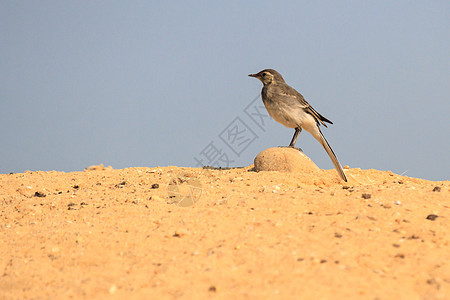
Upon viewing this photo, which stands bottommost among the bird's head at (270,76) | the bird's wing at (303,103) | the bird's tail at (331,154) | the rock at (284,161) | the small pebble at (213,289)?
the small pebble at (213,289)

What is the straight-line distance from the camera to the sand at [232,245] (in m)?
3.53

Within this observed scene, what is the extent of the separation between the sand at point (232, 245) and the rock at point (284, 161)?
2.14 meters

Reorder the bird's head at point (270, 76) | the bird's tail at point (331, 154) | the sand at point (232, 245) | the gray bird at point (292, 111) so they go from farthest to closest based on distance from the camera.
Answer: the bird's head at point (270, 76)
the gray bird at point (292, 111)
the bird's tail at point (331, 154)
the sand at point (232, 245)

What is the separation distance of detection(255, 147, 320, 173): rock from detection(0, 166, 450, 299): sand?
84.1 inches

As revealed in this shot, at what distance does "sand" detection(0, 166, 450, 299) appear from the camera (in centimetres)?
353

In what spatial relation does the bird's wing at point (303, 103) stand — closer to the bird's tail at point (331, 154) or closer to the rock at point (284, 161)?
the bird's tail at point (331, 154)

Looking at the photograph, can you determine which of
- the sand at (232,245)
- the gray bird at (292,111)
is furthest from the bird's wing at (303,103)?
the sand at (232,245)

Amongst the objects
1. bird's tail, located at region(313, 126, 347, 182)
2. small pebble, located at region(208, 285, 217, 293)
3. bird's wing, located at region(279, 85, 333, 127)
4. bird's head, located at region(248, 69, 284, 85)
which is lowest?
small pebble, located at region(208, 285, 217, 293)

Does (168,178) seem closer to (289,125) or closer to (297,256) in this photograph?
(289,125)

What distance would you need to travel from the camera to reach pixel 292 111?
9.82 meters

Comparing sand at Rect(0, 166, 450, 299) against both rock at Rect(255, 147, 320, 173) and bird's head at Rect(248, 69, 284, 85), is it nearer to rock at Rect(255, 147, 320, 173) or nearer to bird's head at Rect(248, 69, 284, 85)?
rock at Rect(255, 147, 320, 173)

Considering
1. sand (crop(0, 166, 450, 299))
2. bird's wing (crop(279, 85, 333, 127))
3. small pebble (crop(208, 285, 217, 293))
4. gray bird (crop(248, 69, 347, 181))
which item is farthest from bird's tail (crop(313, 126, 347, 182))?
small pebble (crop(208, 285, 217, 293))

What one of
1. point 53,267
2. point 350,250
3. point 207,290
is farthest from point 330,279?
point 53,267

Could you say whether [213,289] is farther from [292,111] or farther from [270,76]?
[270,76]
